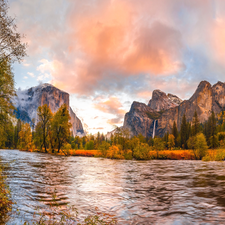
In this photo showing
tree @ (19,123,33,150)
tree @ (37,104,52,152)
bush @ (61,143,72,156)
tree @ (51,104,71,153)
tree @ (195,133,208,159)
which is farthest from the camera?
tree @ (19,123,33,150)

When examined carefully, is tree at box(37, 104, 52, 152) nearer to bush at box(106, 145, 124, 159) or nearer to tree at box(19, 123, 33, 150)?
tree at box(19, 123, 33, 150)

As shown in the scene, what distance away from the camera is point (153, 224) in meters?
5.77

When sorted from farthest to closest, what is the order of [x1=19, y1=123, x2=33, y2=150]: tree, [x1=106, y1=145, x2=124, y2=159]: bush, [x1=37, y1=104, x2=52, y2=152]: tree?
1. [x1=19, y1=123, x2=33, y2=150]: tree
2. [x1=37, y1=104, x2=52, y2=152]: tree
3. [x1=106, y1=145, x2=124, y2=159]: bush

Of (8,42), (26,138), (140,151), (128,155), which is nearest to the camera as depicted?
(8,42)

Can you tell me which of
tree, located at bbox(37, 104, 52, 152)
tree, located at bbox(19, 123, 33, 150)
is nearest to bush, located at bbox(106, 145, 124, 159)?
tree, located at bbox(37, 104, 52, 152)

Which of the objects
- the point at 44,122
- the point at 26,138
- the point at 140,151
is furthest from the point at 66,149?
the point at 26,138

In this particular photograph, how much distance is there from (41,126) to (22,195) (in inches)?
1849

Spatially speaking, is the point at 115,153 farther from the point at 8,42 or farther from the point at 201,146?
the point at 8,42

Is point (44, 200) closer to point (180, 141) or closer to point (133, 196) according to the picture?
point (133, 196)

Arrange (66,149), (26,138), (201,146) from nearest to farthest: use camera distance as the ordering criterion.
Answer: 1. (201,146)
2. (66,149)
3. (26,138)

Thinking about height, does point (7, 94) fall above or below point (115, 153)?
above

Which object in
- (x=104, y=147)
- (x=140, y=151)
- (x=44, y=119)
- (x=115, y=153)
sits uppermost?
(x=44, y=119)

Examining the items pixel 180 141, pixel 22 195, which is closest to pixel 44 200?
pixel 22 195

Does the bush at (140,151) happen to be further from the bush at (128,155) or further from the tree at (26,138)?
the tree at (26,138)
